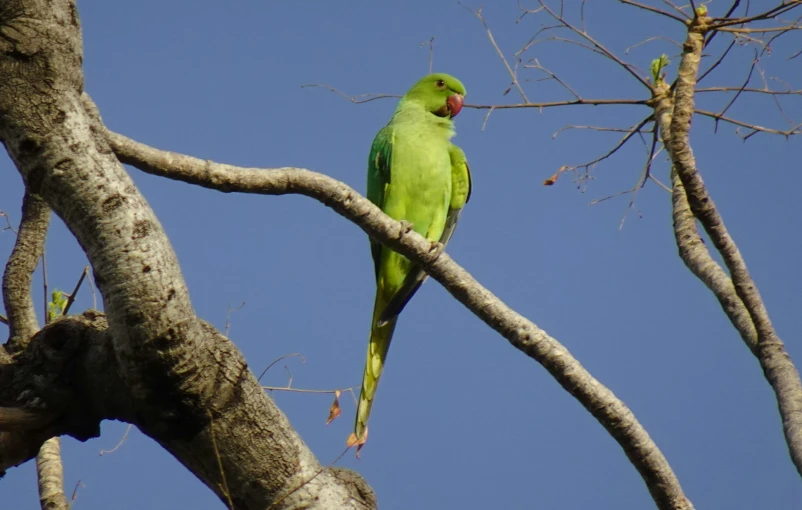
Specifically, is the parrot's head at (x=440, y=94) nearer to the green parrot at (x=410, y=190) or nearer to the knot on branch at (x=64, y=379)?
the green parrot at (x=410, y=190)

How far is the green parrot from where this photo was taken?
429 centimetres

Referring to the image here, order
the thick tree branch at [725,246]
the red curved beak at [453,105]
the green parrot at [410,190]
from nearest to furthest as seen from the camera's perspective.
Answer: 1. the thick tree branch at [725,246]
2. the green parrot at [410,190]
3. the red curved beak at [453,105]

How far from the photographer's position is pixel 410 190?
4484mm

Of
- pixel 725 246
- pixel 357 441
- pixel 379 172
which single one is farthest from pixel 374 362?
pixel 725 246

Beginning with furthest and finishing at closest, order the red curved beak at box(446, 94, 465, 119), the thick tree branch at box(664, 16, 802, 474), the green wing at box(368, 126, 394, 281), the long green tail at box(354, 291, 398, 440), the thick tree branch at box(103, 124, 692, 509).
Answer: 1. the red curved beak at box(446, 94, 465, 119)
2. the green wing at box(368, 126, 394, 281)
3. the long green tail at box(354, 291, 398, 440)
4. the thick tree branch at box(664, 16, 802, 474)
5. the thick tree branch at box(103, 124, 692, 509)

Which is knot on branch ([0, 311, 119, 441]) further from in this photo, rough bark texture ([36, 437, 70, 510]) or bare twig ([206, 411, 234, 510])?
rough bark texture ([36, 437, 70, 510])

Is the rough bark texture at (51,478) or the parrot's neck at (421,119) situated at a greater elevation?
the parrot's neck at (421,119)

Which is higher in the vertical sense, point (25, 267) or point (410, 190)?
point (410, 190)

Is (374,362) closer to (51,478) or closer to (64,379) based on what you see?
(51,478)

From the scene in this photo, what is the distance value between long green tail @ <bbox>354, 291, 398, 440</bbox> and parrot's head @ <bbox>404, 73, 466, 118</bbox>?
143 centimetres

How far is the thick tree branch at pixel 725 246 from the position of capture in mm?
2406

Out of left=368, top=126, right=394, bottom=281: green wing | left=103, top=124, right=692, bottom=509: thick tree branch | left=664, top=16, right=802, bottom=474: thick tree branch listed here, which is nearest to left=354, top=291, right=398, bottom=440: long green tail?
left=368, top=126, right=394, bottom=281: green wing

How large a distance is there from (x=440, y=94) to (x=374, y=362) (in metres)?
2.06

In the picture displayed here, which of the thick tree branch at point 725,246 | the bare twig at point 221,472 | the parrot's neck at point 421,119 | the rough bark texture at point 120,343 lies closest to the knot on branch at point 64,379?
the rough bark texture at point 120,343
